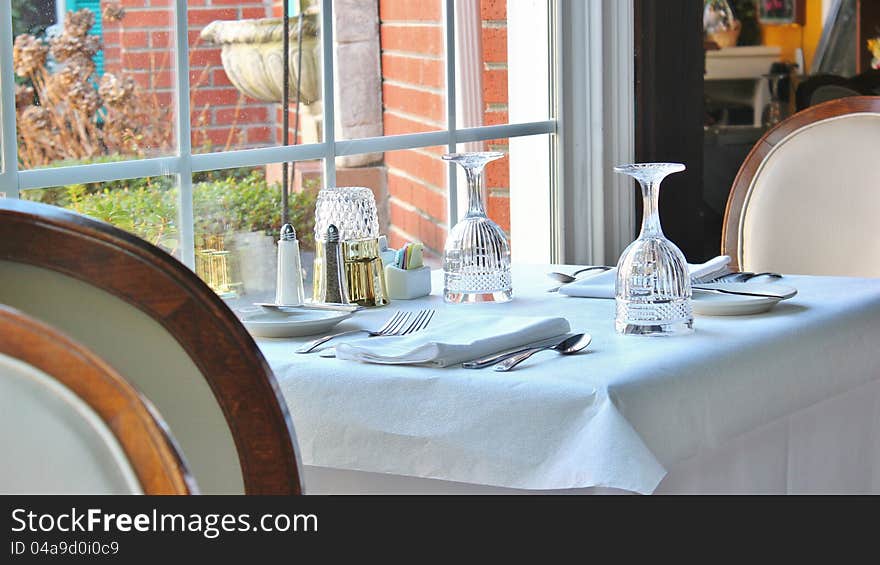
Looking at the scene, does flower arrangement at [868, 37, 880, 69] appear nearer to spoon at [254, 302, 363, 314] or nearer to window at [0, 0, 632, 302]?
window at [0, 0, 632, 302]

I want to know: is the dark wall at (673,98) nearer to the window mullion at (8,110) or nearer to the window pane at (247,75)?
the window pane at (247,75)

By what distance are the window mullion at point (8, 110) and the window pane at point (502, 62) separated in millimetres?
1053

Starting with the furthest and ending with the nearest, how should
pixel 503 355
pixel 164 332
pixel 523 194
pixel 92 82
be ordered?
pixel 523 194
pixel 92 82
pixel 503 355
pixel 164 332

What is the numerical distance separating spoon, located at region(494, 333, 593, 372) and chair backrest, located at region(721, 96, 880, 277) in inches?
41.1

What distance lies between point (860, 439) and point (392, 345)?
2.10 feet

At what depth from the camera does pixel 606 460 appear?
1111 millimetres

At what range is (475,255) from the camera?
1632 millimetres

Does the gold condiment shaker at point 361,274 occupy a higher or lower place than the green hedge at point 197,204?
lower

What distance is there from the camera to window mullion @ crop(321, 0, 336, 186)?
86.4 inches

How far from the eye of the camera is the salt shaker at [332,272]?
1.64 meters

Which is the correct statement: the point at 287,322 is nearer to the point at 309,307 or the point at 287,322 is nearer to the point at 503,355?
the point at 309,307

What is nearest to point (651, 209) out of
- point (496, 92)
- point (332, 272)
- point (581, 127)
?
point (332, 272)

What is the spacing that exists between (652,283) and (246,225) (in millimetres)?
899

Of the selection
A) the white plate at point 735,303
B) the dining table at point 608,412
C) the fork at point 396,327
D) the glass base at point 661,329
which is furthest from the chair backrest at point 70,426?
the white plate at point 735,303
